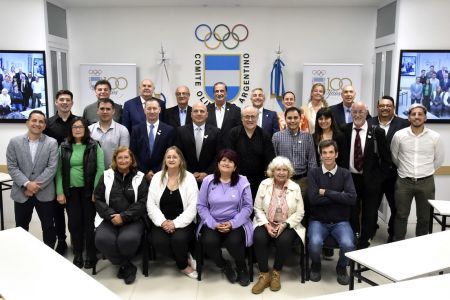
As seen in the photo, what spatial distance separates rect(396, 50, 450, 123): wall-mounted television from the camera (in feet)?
18.4

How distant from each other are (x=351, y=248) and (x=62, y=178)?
272cm

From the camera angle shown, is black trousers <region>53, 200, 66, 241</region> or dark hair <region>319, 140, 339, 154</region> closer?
dark hair <region>319, 140, 339, 154</region>

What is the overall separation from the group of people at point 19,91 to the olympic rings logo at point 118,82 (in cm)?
109

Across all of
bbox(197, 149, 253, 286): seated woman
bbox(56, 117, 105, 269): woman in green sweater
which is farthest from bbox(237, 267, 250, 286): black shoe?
bbox(56, 117, 105, 269): woman in green sweater

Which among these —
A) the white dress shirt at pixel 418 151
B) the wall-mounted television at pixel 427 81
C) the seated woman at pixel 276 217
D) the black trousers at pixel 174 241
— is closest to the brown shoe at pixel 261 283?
the seated woman at pixel 276 217

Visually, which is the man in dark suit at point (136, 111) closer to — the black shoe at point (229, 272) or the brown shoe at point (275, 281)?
the black shoe at point (229, 272)

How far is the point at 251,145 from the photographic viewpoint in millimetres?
4129

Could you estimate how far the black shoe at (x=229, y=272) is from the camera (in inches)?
154

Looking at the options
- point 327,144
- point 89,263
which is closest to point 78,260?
Result: point 89,263

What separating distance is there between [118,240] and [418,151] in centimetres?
304

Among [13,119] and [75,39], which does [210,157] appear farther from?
[75,39]

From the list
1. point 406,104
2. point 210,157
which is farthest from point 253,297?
point 406,104

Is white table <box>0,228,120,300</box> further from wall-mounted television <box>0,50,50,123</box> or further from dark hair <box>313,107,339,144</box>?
wall-mounted television <box>0,50,50,123</box>

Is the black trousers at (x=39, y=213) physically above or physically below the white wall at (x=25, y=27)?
below
